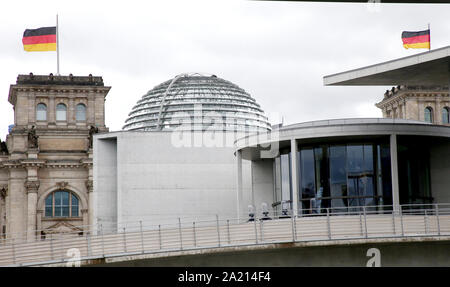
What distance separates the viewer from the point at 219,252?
1153 inches

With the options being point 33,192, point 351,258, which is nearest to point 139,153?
point 351,258

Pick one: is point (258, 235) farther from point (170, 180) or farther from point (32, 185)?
point (32, 185)

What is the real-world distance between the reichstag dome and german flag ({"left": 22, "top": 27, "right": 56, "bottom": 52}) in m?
9.45

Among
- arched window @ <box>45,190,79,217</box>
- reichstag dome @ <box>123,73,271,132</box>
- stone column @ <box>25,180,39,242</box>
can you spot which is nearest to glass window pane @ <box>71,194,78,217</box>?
arched window @ <box>45,190,79,217</box>

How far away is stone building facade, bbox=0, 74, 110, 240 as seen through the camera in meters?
80.5

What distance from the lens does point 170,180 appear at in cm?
4325

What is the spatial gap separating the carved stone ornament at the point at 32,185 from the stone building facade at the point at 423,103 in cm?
3664

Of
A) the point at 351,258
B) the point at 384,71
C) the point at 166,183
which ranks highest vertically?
the point at 384,71

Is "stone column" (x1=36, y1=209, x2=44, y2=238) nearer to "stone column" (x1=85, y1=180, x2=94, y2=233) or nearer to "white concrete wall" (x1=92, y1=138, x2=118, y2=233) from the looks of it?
"stone column" (x1=85, y1=180, x2=94, y2=233)

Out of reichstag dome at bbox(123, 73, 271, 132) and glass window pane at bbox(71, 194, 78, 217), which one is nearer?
reichstag dome at bbox(123, 73, 271, 132)

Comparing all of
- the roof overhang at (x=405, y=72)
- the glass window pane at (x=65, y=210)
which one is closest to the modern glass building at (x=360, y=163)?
the roof overhang at (x=405, y=72)
